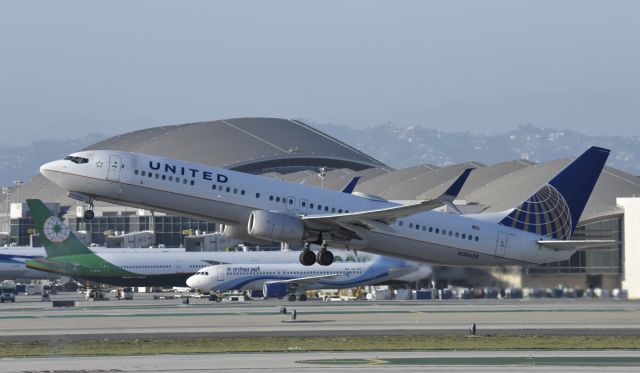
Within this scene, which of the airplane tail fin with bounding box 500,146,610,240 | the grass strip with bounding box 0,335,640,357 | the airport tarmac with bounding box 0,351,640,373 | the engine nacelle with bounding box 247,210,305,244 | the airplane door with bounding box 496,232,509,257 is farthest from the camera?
the airplane tail fin with bounding box 500,146,610,240

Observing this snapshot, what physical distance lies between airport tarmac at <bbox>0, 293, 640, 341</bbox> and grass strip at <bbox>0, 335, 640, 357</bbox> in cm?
301

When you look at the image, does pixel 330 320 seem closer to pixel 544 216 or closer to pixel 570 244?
pixel 544 216

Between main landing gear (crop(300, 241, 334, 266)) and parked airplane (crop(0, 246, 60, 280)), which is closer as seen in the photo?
main landing gear (crop(300, 241, 334, 266))

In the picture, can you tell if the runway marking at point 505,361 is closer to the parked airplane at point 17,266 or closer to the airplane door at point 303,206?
the airplane door at point 303,206

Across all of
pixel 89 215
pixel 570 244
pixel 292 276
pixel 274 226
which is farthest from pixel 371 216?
pixel 292 276

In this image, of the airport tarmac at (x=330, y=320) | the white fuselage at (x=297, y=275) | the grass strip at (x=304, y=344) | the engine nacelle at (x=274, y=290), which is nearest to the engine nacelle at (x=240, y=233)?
the airport tarmac at (x=330, y=320)

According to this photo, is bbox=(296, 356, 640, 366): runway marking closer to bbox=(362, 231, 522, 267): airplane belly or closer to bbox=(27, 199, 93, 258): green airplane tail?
bbox=(362, 231, 522, 267): airplane belly

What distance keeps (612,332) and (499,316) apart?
44.3 feet

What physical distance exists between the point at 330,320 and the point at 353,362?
28.0 m

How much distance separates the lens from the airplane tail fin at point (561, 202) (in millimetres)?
68375

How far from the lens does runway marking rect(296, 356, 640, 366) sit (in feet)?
141

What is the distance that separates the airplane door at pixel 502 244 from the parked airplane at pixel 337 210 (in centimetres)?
6

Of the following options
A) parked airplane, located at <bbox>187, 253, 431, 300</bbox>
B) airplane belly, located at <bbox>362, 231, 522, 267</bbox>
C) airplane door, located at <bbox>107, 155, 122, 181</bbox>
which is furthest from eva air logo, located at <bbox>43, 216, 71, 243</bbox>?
airplane door, located at <bbox>107, 155, 122, 181</bbox>

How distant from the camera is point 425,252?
6531 centimetres
